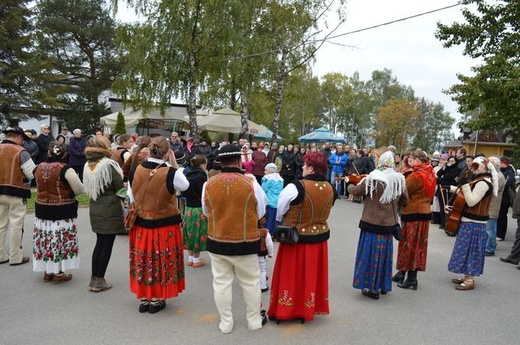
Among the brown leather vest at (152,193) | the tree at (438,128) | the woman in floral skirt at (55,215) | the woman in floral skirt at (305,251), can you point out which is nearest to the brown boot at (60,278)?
the woman in floral skirt at (55,215)

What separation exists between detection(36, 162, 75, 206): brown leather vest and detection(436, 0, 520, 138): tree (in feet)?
30.1

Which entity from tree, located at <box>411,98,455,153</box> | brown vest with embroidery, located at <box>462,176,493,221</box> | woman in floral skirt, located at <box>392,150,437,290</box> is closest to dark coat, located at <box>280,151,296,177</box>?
woman in floral skirt, located at <box>392,150,437,290</box>

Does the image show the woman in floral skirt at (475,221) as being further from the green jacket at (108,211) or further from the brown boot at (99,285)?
the brown boot at (99,285)

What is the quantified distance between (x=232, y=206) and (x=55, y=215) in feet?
8.41

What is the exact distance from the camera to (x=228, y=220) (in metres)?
3.46

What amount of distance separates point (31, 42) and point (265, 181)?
17384mm

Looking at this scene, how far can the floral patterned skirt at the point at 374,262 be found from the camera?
4547 millimetres

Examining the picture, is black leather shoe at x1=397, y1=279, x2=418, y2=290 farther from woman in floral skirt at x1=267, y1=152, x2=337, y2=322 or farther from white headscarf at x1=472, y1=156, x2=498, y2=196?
woman in floral skirt at x1=267, y1=152, x2=337, y2=322

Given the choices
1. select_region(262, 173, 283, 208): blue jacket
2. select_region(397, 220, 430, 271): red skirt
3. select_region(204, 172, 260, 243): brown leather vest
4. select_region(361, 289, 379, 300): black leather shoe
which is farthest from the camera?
select_region(262, 173, 283, 208): blue jacket

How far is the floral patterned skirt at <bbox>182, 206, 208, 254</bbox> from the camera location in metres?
5.62

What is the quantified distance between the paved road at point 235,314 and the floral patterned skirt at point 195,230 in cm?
35

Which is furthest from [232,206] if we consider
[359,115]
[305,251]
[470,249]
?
[359,115]

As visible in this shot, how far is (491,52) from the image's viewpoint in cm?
1018

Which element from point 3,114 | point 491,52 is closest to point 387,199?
point 491,52
